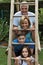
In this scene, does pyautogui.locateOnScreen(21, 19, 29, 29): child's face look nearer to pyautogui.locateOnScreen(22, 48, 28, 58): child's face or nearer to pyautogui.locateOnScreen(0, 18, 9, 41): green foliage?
pyautogui.locateOnScreen(22, 48, 28, 58): child's face

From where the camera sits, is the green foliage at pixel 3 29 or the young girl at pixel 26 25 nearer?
the young girl at pixel 26 25

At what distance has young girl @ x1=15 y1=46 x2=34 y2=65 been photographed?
458 cm

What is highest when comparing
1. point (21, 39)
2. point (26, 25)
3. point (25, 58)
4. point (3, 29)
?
point (26, 25)

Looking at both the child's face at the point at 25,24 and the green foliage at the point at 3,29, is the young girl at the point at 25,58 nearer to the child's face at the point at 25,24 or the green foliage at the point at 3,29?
the child's face at the point at 25,24

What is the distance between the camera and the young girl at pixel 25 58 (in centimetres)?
458

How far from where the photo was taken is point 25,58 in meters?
4.60

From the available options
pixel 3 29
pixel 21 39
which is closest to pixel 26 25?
pixel 21 39

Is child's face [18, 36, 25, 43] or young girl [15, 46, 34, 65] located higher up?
child's face [18, 36, 25, 43]

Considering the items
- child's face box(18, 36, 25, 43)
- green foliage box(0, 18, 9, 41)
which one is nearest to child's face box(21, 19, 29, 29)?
child's face box(18, 36, 25, 43)

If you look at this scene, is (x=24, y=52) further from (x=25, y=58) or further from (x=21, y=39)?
(x=21, y=39)

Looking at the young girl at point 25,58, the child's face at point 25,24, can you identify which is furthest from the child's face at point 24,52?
the child's face at point 25,24

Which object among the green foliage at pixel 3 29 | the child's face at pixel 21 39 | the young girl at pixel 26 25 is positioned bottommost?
the green foliage at pixel 3 29

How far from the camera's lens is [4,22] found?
414 inches

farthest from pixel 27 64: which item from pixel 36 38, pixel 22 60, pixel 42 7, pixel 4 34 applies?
pixel 42 7
